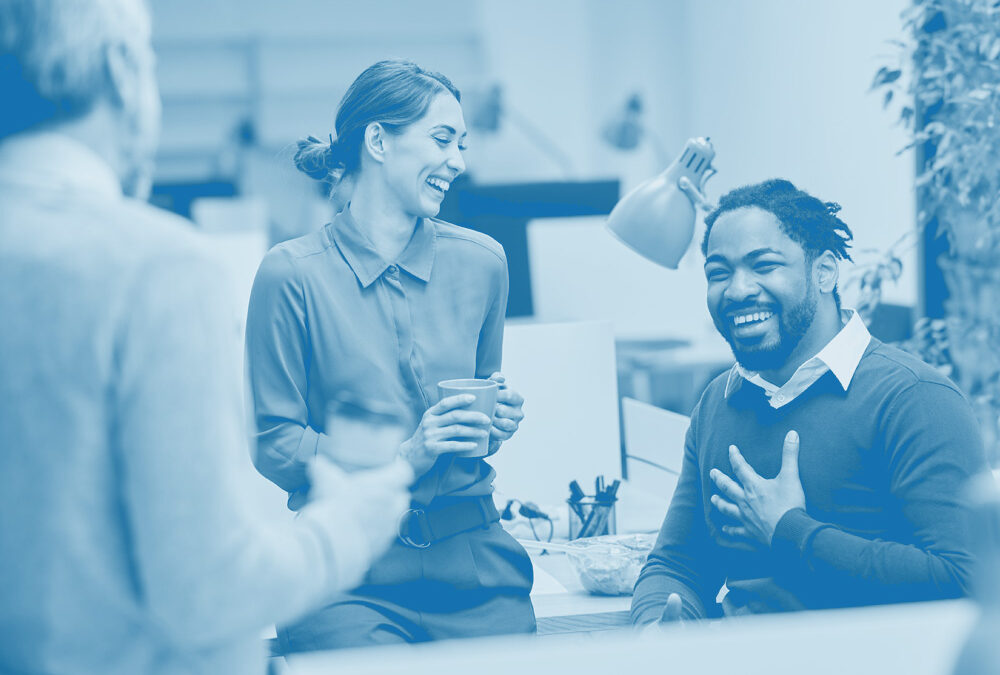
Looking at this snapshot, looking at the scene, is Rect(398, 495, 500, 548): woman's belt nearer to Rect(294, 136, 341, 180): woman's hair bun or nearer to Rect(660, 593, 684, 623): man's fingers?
Rect(660, 593, 684, 623): man's fingers

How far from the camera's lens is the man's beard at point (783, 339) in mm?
1721

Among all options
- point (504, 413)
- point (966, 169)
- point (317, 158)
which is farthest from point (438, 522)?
point (966, 169)

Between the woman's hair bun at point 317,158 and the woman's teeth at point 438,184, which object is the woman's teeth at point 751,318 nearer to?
the woman's teeth at point 438,184

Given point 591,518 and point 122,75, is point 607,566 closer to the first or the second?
point 591,518

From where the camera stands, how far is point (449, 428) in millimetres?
1615

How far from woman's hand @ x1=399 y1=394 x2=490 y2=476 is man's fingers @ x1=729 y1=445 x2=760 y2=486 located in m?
0.36

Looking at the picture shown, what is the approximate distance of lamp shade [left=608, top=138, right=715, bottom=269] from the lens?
201cm

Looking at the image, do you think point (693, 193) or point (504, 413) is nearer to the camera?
point (504, 413)

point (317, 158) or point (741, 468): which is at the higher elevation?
point (317, 158)

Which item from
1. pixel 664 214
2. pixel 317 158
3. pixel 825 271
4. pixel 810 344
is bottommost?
pixel 810 344

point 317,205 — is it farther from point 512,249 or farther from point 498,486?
point 498,486

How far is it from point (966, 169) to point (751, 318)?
1.18 meters

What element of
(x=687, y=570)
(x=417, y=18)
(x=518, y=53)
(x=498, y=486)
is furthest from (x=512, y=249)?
(x=417, y=18)

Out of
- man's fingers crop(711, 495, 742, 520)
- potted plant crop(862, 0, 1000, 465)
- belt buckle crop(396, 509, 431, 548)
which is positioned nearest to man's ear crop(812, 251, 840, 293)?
man's fingers crop(711, 495, 742, 520)
